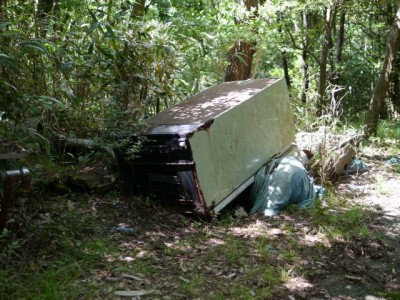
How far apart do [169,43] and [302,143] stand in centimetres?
268

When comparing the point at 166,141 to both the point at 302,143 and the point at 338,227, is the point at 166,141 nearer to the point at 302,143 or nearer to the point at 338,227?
the point at 338,227


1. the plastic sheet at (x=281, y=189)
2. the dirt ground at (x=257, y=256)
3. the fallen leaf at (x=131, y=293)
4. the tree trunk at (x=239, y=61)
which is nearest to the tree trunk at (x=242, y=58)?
the tree trunk at (x=239, y=61)

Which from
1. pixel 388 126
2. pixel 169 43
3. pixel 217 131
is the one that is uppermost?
pixel 169 43

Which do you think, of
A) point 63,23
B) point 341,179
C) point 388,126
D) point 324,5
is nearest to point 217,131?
point 63,23

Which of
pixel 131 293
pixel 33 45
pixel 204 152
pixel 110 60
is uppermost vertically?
pixel 33 45

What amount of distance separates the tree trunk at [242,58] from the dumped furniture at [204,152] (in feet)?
7.39

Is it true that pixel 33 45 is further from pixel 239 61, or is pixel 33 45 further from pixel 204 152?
pixel 239 61

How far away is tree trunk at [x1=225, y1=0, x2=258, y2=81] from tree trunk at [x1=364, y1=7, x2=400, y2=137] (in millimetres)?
2908

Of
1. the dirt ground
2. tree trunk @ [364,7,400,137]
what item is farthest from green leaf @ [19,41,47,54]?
tree trunk @ [364,7,400,137]

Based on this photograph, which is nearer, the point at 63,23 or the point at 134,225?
the point at 134,225

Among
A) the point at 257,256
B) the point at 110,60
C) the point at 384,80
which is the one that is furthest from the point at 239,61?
the point at 257,256

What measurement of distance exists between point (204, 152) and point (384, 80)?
6075 mm

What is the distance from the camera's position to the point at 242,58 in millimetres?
7977

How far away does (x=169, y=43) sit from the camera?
5.76 m
